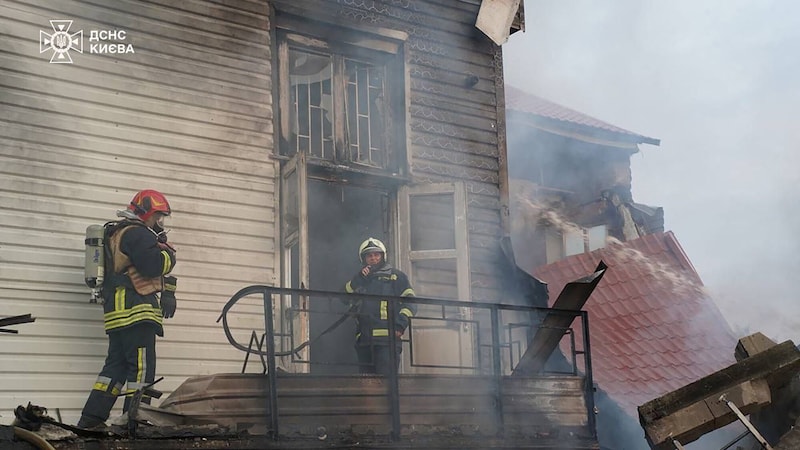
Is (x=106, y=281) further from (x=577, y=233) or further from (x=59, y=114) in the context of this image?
(x=577, y=233)

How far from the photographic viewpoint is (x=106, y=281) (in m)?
7.56

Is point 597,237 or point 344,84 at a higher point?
point 344,84

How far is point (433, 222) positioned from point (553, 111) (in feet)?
36.9

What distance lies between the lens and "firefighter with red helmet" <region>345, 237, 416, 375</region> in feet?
27.2

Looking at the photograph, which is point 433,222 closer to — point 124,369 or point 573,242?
point 124,369

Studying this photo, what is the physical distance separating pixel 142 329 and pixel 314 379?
1410mm

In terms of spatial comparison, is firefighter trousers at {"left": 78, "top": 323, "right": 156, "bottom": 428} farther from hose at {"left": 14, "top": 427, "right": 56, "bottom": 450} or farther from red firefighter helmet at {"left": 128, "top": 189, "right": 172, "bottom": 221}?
hose at {"left": 14, "top": 427, "right": 56, "bottom": 450}

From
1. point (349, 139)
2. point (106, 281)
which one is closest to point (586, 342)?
point (349, 139)

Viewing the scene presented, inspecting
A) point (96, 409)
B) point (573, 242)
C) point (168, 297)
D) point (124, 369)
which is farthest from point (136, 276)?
point (573, 242)

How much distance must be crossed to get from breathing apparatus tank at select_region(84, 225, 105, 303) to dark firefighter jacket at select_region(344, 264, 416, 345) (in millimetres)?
2130

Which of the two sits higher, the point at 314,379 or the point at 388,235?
the point at 388,235

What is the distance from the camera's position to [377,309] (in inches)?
341

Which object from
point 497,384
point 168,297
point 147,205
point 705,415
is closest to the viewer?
point 147,205

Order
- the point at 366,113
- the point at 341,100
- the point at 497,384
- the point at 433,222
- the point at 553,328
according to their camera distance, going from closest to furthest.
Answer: the point at 497,384 < the point at 553,328 < the point at 433,222 < the point at 341,100 < the point at 366,113
